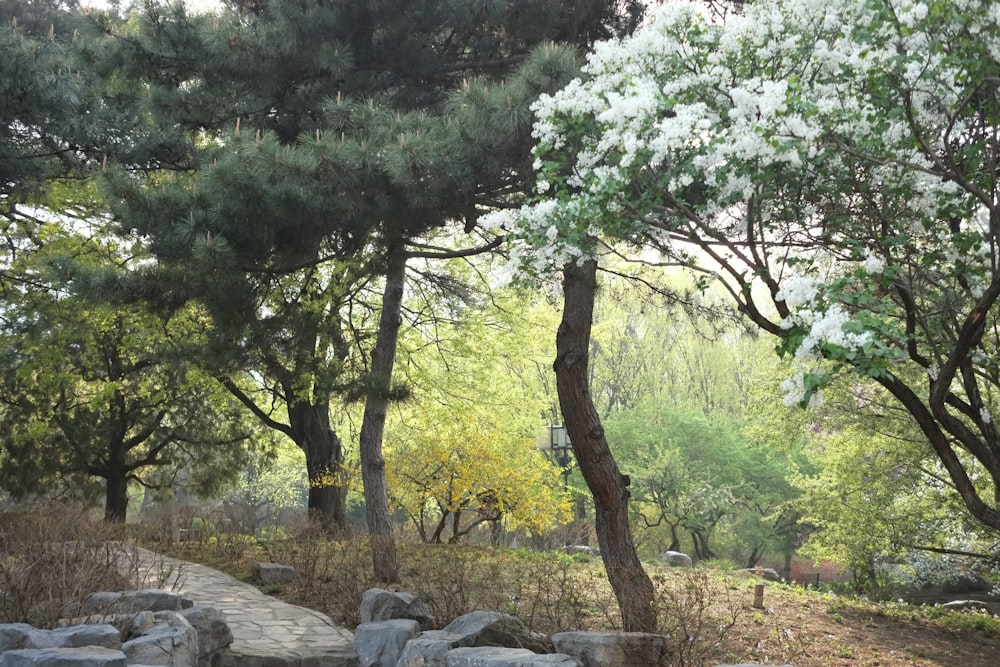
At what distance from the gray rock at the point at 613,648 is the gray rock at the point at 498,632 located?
54 centimetres

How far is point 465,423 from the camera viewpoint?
14.6 m

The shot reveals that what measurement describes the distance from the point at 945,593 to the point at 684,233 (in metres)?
15.7

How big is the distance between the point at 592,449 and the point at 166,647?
3308mm

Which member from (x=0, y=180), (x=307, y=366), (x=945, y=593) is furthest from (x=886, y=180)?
(x=945, y=593)

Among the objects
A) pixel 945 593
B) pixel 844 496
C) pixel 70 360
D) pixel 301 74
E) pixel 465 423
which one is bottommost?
pixel 945 593

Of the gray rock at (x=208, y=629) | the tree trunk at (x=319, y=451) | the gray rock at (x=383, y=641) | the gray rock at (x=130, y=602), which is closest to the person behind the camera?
the gray rock at (x=130, y=602)

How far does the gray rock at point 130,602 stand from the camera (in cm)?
614

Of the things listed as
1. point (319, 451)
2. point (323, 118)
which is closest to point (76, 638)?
point (323, 118)

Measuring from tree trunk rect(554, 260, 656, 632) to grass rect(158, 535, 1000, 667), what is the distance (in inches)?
13.5

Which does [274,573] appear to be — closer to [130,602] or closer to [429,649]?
[130,602]

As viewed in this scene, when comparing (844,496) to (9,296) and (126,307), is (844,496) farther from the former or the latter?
(9,296)

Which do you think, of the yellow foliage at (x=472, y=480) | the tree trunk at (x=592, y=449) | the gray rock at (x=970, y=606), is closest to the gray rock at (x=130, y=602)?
the tree trunk at (x=592, y=449)

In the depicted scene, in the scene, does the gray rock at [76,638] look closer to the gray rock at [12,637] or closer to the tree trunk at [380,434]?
the gray rock at [12,637]

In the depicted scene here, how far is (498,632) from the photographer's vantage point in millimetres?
5934
